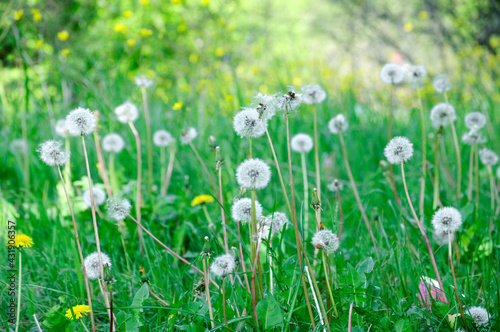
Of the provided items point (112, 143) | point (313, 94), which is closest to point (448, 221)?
point (313, 94)

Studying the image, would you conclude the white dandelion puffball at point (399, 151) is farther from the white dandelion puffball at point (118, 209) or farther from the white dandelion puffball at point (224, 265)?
the white dandelion puffball at point (118, 209)

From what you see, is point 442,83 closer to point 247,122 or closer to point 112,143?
point 247,122

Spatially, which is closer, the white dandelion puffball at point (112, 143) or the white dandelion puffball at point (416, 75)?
the white dandelion puffball at point (416, 75)

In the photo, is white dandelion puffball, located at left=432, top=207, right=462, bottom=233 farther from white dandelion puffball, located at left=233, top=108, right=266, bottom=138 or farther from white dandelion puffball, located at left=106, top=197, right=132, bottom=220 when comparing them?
white dandelion puffball, located at left=106, top=197, right=132, bottom=220

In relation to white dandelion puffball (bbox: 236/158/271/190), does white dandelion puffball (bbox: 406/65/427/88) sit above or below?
above

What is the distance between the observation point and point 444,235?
1560mm

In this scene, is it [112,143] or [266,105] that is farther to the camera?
[112,143]

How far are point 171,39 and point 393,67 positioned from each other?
22.1 feet

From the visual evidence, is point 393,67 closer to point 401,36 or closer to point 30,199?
point 30,199

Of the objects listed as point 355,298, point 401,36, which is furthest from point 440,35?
point 355,298

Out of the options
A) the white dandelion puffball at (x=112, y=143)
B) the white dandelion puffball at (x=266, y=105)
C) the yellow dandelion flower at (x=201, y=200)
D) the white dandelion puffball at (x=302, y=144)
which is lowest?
the yellow dandelion flower at (x=201, y=200)

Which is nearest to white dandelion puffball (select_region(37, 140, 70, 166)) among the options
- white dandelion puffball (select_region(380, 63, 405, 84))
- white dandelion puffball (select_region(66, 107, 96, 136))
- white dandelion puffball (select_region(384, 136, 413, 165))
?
white dandelion puffball (select_region(66, 107, 96, 136))

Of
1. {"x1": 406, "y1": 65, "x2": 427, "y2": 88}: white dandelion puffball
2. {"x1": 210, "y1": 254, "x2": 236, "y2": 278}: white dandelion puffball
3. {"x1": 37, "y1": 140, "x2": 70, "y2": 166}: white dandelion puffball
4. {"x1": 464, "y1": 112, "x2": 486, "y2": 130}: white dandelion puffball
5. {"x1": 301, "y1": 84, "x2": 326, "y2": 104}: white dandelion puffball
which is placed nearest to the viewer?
{"x1": 210, "y1": 254, "x2": 236, "y2": 278}: white dandelion puffball

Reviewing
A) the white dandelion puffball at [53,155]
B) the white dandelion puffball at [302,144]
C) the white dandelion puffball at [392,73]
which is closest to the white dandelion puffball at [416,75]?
the white dandelion puffball at [392,73]
